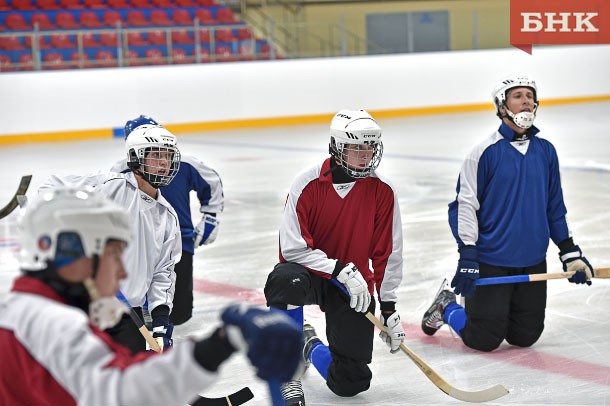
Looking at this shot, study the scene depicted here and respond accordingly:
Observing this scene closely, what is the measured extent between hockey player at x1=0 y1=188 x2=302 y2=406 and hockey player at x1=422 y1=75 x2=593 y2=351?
2.86m

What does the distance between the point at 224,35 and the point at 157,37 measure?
1191 millimetres

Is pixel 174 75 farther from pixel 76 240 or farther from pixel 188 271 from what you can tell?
pixel 76 240

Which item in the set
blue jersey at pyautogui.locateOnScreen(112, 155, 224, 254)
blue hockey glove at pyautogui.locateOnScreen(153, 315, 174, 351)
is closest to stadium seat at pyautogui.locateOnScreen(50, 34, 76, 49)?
blue jersey at pyautogui.locateOnScreen(112, 155, 224, 254)

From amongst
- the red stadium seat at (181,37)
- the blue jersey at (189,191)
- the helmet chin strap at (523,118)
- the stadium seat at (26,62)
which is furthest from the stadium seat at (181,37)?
the helmet chin strap at (523,118)

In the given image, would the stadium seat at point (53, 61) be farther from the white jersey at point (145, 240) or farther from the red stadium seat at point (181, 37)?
the white jersey at point (145, 240)

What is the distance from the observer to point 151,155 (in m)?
4.05

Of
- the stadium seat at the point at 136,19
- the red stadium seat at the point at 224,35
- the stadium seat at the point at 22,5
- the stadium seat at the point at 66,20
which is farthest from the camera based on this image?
the stadium seat at the point at 136,19

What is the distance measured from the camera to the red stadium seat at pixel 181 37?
55.1 ft

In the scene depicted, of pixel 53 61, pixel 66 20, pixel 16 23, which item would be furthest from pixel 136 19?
pixel 53 61

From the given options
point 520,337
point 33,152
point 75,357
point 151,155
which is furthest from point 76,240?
point 33,152

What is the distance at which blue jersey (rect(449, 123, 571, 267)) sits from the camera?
470 centimetres

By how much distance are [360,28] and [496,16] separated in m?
2.81

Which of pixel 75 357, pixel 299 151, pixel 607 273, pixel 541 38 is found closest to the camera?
pixel 75 357

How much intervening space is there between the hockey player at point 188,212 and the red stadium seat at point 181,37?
1172cm
